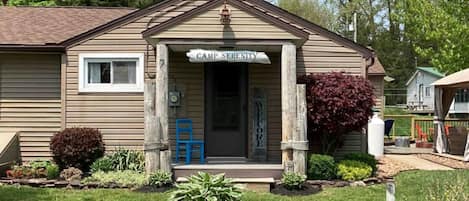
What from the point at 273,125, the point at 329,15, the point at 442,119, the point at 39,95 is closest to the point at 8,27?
the point at 39,95

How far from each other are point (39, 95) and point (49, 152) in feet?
4.15

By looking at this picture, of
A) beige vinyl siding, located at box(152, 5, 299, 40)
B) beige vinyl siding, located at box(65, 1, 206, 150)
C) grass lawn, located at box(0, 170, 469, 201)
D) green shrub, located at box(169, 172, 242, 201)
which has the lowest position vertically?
grass lawn, located at box(0, 170, 469, 201)

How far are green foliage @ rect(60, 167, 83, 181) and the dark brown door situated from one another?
2.84 metres

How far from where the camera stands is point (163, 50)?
10.5 m

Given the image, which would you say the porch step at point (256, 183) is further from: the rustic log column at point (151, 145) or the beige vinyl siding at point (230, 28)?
the beige vinyl siding at point (230, 28)

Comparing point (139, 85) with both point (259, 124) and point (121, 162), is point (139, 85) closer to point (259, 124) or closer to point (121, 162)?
point (121, 162)

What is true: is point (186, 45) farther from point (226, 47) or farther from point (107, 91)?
point (107, 91)

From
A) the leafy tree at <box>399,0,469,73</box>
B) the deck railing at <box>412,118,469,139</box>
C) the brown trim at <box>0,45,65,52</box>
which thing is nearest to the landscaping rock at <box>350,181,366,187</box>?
the brown trim at <box>0,45,65,52</box>

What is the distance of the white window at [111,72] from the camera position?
39.0 feet

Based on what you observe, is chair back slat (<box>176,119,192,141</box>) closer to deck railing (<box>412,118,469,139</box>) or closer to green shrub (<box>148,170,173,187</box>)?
green shrub (<box>148,170,173,187</box>)

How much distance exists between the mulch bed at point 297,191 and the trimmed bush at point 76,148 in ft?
12.4

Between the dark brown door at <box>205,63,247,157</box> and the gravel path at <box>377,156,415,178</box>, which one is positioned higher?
the dark brown door at <box>205,63,247,157</box>

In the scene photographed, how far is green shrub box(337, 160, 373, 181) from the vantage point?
1052cm

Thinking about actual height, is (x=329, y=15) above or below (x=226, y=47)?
above
